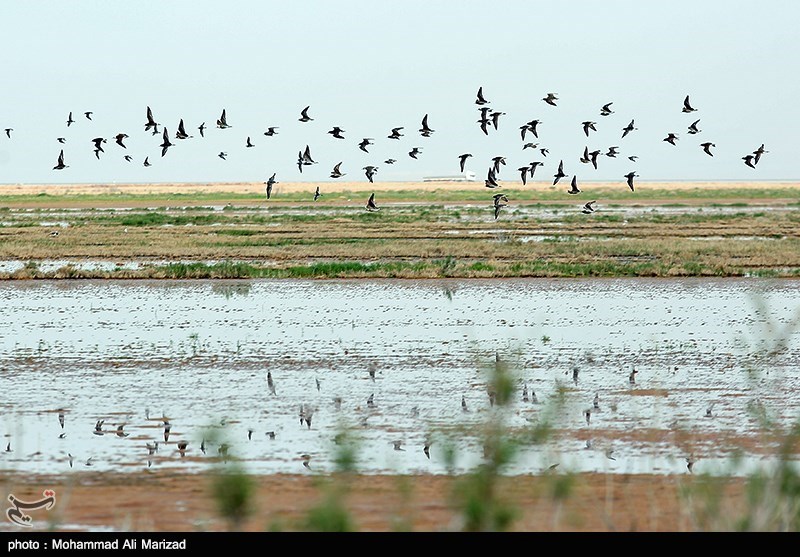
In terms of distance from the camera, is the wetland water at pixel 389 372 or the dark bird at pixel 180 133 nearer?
the wetland water at pixel 389 372

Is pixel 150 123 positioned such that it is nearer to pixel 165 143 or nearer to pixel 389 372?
pixel 165 143

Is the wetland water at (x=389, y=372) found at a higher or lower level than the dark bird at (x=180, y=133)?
lower

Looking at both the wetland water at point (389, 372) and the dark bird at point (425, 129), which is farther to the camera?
the dark bird at point (425, 129)

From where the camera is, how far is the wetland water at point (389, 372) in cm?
1347

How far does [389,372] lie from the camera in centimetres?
1903

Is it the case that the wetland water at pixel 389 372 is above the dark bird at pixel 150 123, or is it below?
below

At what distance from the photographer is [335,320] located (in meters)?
25.7

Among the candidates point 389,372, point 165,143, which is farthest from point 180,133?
point 389,372

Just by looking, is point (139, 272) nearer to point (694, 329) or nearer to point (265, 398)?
point (694, 329)

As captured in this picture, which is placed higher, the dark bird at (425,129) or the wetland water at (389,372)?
the dark bird at (425,129)

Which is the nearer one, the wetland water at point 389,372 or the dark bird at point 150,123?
Answer: the wetland water at point 389,372
